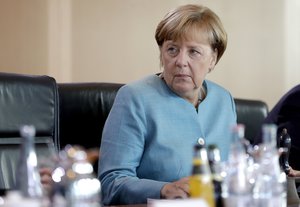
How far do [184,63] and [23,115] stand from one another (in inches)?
24.8

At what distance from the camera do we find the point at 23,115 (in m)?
2.29

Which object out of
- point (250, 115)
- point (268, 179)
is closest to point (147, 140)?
point (268, 179)

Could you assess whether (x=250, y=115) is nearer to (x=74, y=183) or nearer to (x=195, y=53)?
(x=195, y=53)

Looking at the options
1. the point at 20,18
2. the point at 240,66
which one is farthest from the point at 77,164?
the point at 240,66

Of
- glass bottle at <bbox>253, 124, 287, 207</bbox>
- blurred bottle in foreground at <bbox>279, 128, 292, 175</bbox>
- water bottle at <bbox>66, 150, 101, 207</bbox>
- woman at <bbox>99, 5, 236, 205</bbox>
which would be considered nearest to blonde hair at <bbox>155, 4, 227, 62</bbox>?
woman at <bbox>99, 5, 236, 205</bbox>

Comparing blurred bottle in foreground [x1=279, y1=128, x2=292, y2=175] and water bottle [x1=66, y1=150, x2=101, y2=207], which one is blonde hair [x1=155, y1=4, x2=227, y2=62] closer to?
blurred bottle in foreground [x1=279, y1=128, x2=292, y2=175]

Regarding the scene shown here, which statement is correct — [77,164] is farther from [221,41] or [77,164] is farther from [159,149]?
[221,41]

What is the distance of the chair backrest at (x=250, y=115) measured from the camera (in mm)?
3262

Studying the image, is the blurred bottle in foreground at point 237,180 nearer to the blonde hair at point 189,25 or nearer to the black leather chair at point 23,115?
the blonde hair at point 189,25

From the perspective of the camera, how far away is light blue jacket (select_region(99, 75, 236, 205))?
1958 millimetres

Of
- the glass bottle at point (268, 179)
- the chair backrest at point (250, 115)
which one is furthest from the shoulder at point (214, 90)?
the glass bottle at point (268, 179)

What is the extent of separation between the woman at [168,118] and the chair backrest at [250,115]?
982 mm

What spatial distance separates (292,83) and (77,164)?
3.09m

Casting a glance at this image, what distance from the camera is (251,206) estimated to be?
4.00ft
